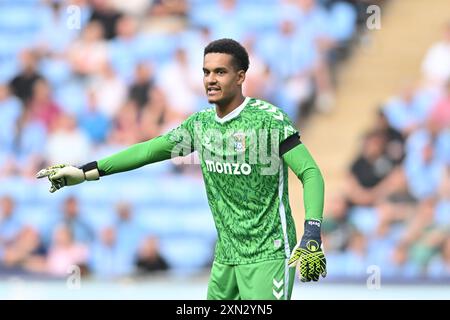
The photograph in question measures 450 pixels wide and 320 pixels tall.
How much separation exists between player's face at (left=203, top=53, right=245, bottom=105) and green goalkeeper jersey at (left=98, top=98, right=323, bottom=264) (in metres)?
0.14

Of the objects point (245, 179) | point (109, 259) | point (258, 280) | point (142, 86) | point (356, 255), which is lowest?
point (258, 280)

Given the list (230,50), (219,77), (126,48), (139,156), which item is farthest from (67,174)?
(126,48)

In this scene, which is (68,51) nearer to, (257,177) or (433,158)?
(433,158)

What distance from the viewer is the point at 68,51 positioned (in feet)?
47.9

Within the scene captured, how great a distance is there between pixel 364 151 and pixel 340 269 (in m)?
1.53

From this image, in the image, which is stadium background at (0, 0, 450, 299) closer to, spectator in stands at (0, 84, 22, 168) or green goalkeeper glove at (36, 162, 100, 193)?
spectator in stands at (0, 84, 22, 168)

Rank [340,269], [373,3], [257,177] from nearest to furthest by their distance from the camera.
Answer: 1. [257,177]
2. [340,269]
3. [373,3]

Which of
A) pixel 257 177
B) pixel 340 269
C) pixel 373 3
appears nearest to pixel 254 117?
pixel 257 177

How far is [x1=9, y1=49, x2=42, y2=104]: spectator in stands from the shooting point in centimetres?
1438

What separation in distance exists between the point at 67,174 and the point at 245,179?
1.09 m

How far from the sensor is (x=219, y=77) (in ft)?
20.9

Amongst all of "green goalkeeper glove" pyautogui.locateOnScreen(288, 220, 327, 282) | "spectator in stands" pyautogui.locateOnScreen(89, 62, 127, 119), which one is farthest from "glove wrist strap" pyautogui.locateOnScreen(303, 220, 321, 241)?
"spectator in stands" pyautogui.locateOnScreen(89, 62, 127, 119)

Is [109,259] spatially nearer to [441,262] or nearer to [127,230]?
[127,230]

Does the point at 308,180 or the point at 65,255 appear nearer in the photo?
the point at 308,180
